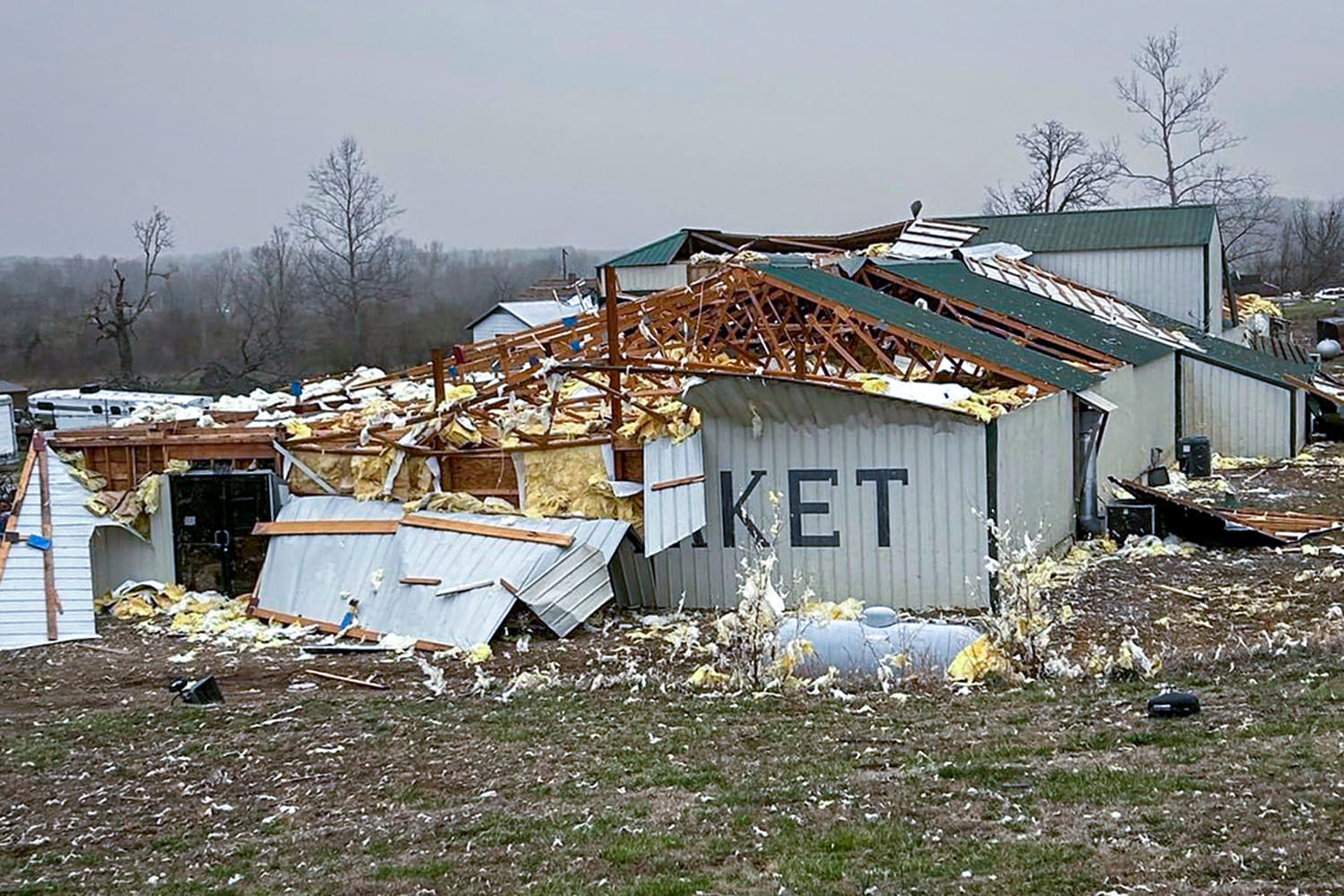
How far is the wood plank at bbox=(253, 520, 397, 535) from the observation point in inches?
613

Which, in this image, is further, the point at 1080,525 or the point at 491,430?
the point at 1080,525

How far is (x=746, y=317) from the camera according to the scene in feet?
58.6

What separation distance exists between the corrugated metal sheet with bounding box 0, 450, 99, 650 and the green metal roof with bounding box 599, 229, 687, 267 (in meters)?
15.4

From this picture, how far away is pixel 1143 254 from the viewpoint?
3225 centimetres

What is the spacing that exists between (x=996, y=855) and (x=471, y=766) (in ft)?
12.0

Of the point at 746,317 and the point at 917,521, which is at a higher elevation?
the point at 746,317

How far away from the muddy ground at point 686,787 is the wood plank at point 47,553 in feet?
9.85

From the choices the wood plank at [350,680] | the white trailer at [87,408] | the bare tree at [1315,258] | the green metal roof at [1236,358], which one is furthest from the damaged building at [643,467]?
the bare tree at [1315,258]

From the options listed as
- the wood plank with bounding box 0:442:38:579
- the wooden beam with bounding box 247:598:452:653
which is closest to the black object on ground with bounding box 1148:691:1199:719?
the wooden beam with bounding box 247:598:452:653

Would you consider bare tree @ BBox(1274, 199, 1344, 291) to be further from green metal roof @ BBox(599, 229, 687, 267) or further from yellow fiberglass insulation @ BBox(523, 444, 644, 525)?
yellow fiberglass insulation @ BBox(523, 444, 644, 525)

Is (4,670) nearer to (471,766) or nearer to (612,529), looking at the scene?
(612,529)

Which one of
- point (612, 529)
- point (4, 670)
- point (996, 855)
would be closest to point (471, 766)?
point (996, 855)

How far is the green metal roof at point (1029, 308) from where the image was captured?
21942 millimetres

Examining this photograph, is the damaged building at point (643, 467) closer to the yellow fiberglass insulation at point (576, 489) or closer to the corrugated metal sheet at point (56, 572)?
the yellow fiberglass insulation at point (576, 489)
